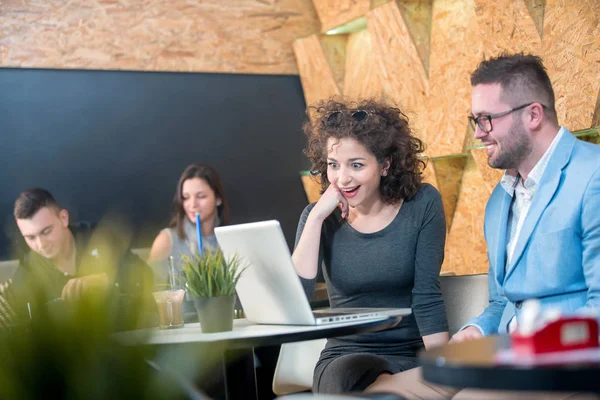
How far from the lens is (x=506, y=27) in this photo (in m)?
3.54

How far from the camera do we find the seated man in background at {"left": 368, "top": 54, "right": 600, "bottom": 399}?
6.45 ft

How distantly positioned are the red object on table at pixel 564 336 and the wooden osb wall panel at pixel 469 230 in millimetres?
2963

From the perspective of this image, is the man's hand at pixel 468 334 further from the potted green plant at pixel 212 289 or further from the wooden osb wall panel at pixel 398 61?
the wooden osb wall panel at pixel 398 61

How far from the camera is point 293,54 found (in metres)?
5.45

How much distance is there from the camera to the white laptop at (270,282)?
6.30 feet

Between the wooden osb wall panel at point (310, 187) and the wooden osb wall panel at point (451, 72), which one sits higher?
the wooden osb wall panel at point (451, 72)

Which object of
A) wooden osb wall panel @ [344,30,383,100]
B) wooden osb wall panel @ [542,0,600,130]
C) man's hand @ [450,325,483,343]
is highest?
wooden osb wall panel @ [344,30,383,100]

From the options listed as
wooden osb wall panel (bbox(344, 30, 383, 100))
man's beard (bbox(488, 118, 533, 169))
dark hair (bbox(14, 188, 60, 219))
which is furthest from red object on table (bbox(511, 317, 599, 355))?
wooden osb wall panel (bbox(344, 30, 383, 100))

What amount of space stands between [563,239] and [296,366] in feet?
3.78

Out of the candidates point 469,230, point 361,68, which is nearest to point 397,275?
point 469,230

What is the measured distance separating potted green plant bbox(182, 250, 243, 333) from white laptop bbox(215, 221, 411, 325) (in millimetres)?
74

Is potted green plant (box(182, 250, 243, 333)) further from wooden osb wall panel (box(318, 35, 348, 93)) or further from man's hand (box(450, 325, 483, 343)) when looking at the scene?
wooden osb wall panel (box(318, 35, 348, 93))

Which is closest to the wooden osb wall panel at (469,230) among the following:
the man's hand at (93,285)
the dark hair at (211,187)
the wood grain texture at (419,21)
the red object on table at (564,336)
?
the wood grain texture at (419,21)

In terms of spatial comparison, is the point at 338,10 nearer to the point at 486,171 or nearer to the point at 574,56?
the point at 486,171
